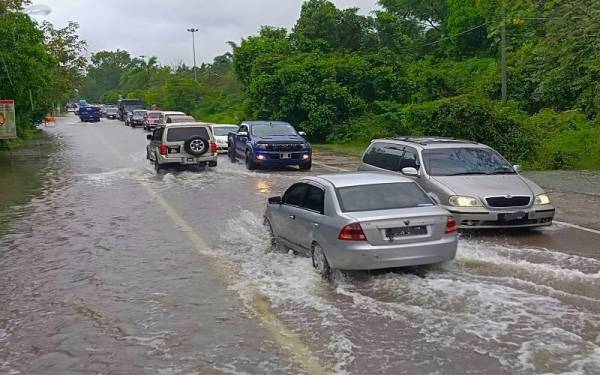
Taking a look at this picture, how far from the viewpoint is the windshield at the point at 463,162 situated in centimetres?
1259

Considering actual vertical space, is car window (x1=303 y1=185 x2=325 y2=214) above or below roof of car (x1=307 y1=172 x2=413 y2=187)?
below

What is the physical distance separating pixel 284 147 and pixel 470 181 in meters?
12.3

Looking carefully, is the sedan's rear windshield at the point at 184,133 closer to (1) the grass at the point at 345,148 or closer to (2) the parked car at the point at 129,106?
(1) the grass at the point at 345,148

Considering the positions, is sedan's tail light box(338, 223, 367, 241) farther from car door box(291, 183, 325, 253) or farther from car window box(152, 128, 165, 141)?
car window box(152, 128, 165, 141)

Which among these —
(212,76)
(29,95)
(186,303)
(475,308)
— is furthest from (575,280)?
(212,76)

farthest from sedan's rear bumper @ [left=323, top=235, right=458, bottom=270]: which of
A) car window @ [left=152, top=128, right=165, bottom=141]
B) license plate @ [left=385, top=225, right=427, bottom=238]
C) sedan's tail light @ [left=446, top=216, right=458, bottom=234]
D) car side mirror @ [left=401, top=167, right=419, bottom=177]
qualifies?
car window @ [left=152, top=128, right=165, bottom=141]

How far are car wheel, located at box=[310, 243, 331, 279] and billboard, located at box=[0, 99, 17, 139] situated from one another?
22281 mm

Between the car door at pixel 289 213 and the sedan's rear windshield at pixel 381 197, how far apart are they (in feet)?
3.06

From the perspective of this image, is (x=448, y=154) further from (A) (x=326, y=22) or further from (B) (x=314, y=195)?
(A) (x=326, y=22)


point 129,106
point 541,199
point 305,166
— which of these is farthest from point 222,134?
point 129,106

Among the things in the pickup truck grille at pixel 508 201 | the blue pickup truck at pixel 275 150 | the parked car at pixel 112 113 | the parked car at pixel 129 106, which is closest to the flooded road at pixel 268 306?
the pickup truck grille at pixel 508 201

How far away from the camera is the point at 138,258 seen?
1047 cm

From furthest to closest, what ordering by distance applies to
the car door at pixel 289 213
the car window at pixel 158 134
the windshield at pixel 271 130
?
the windshield at pixel 271 130 < the car window at pixel 158 134 < the car door at pixel 289 213

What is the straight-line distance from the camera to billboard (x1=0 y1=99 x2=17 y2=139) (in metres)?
27.9
